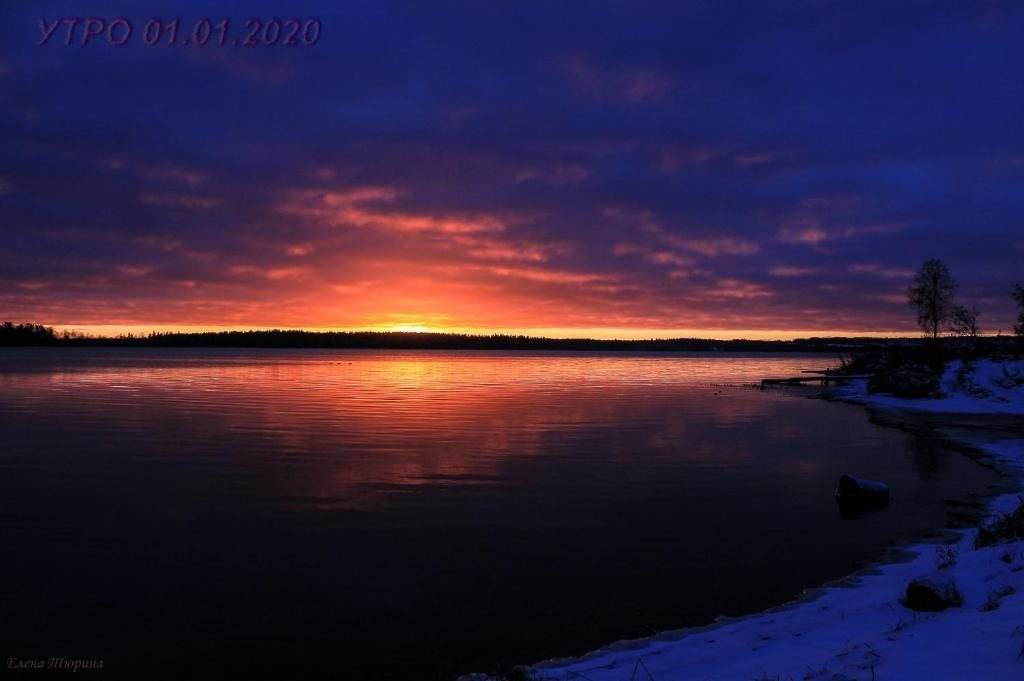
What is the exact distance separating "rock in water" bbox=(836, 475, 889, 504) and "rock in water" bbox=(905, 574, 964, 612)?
387 inches

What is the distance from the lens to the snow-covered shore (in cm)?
703

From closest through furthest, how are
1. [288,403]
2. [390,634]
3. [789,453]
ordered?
[390,634] < [789,453] < [288,403]

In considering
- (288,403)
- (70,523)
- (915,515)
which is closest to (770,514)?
(915,515)

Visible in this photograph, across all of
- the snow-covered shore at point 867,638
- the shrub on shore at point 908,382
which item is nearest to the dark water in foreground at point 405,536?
the snow-covered shore at point 867,638

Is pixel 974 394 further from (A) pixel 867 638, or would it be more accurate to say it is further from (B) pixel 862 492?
(A) pixel 867 638

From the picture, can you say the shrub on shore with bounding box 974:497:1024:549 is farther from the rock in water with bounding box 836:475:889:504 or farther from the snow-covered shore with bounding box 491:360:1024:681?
the rock in water with bounding box 836:475:889:504

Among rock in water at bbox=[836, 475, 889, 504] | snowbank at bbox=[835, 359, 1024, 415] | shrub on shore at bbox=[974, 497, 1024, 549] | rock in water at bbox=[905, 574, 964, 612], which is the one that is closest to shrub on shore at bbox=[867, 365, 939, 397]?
snowbank at bbox=[835, 359, 1024, 415]

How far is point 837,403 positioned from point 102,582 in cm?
5195

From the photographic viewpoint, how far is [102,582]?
492 inches

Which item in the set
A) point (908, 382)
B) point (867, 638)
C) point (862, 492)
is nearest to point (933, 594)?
point (867, 638)

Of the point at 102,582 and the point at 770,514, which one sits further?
the point at 770,514

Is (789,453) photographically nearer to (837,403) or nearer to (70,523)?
(70,523)

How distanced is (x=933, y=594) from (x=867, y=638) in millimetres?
1594

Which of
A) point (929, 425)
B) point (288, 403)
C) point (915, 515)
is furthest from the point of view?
point (288, 403)
